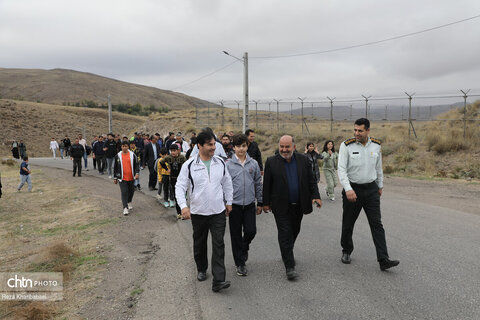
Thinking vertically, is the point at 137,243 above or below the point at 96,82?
below

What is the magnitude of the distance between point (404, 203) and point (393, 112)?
28654mm

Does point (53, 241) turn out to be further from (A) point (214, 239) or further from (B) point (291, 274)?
(B) point (291, 274)

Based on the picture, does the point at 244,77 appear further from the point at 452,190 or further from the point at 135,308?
the point at 135,308

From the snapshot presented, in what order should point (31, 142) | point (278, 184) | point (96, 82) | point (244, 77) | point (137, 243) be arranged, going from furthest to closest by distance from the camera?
point (96, 82), point (31, 142), point (244, 77), point (137, 243), point (278, 184)

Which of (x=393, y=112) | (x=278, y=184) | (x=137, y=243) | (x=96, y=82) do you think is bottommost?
(x=137, y=243)

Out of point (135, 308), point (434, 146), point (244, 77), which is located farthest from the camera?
point (244, 77)

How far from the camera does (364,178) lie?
5145 mm

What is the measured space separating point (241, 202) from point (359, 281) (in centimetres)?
188

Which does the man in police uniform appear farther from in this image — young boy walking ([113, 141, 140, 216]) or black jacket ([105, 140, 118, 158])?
black jacket ([105, 140, 118, 158])

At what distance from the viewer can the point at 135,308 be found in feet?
13.9

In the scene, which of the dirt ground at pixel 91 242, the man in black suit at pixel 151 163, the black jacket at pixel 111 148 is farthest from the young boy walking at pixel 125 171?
the black jacket at pixel 111 148

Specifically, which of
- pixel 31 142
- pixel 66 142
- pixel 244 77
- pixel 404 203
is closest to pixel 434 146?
pixel 404 203

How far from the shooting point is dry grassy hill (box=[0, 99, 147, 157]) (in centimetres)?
5869

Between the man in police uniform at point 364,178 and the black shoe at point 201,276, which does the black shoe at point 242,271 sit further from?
the man in police uniform at point 364,178
